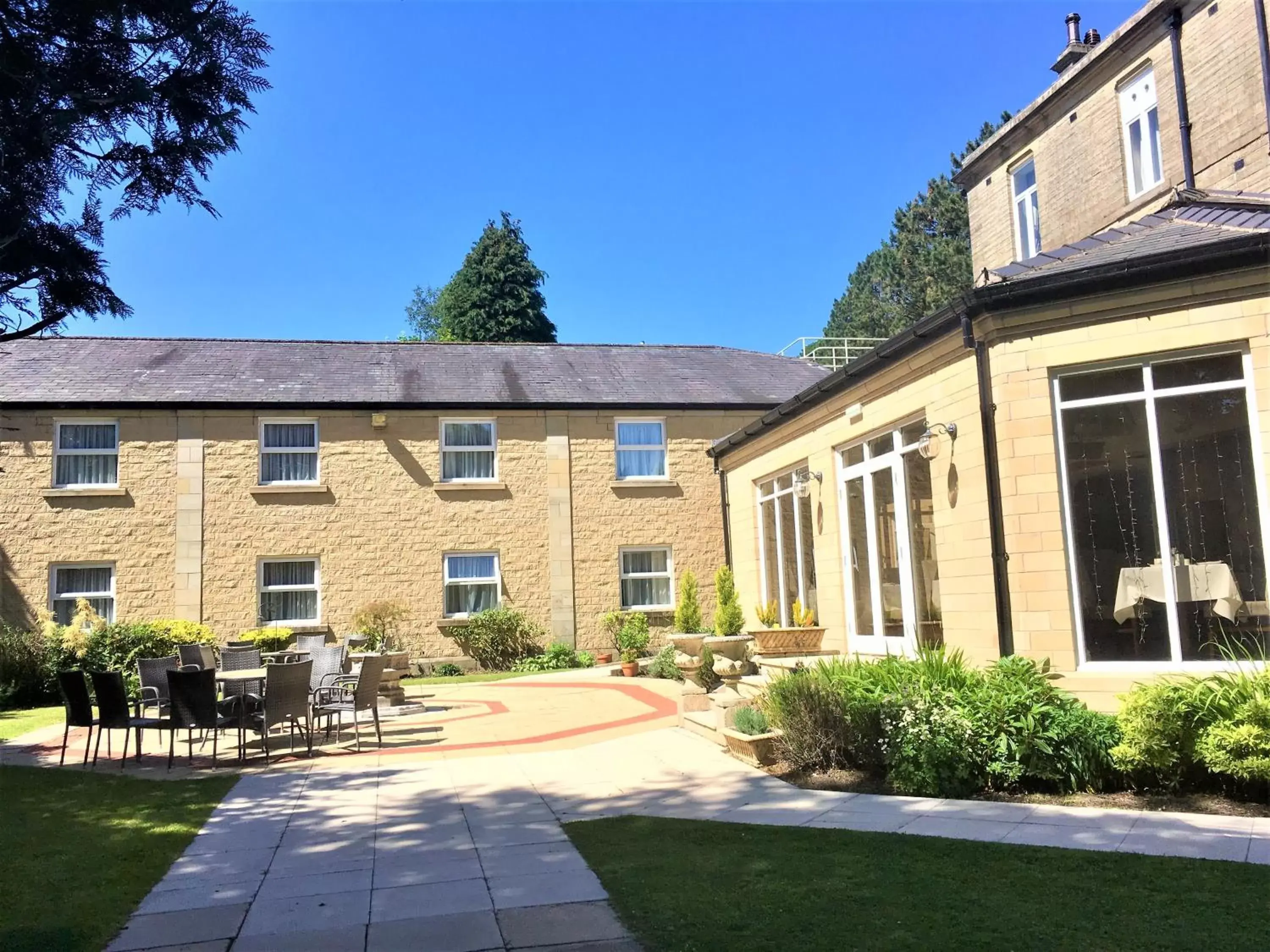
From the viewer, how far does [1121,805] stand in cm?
668

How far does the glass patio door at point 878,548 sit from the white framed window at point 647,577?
8.49m

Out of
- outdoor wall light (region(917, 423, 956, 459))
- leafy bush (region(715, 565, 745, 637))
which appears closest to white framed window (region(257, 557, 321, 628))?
leafy bush (region(715, 565, 745, 637))

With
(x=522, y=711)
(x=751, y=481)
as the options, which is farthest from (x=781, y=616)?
→ (x=522, y=711)

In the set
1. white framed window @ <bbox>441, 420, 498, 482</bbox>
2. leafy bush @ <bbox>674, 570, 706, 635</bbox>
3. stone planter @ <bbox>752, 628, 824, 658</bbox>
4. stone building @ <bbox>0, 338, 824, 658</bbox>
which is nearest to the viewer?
stone planter @ <bbox>752, 628, 824, 658</bbox>

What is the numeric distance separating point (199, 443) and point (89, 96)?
1542cm

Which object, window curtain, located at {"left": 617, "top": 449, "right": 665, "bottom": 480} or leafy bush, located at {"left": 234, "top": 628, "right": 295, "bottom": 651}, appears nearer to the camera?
Result: leafy bush, located at {"left": 234, "top": 628, "right": 295, "bottom": 651}

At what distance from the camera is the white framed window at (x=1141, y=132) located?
41.7ft

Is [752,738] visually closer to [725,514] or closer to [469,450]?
[725,514]

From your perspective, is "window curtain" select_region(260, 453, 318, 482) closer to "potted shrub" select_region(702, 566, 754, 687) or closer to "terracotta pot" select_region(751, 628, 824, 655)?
"potted shrub" select_region(702, 566, 754, 687)

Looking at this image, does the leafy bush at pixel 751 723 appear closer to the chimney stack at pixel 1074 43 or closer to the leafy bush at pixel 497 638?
the leafy bush at pixel 497 638

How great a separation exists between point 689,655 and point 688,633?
333cm

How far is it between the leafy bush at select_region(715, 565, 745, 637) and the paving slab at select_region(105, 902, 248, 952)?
9.34 m

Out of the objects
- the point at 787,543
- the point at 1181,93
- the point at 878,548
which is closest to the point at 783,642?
the point at 878,548

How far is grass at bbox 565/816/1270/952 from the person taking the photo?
4.14m
